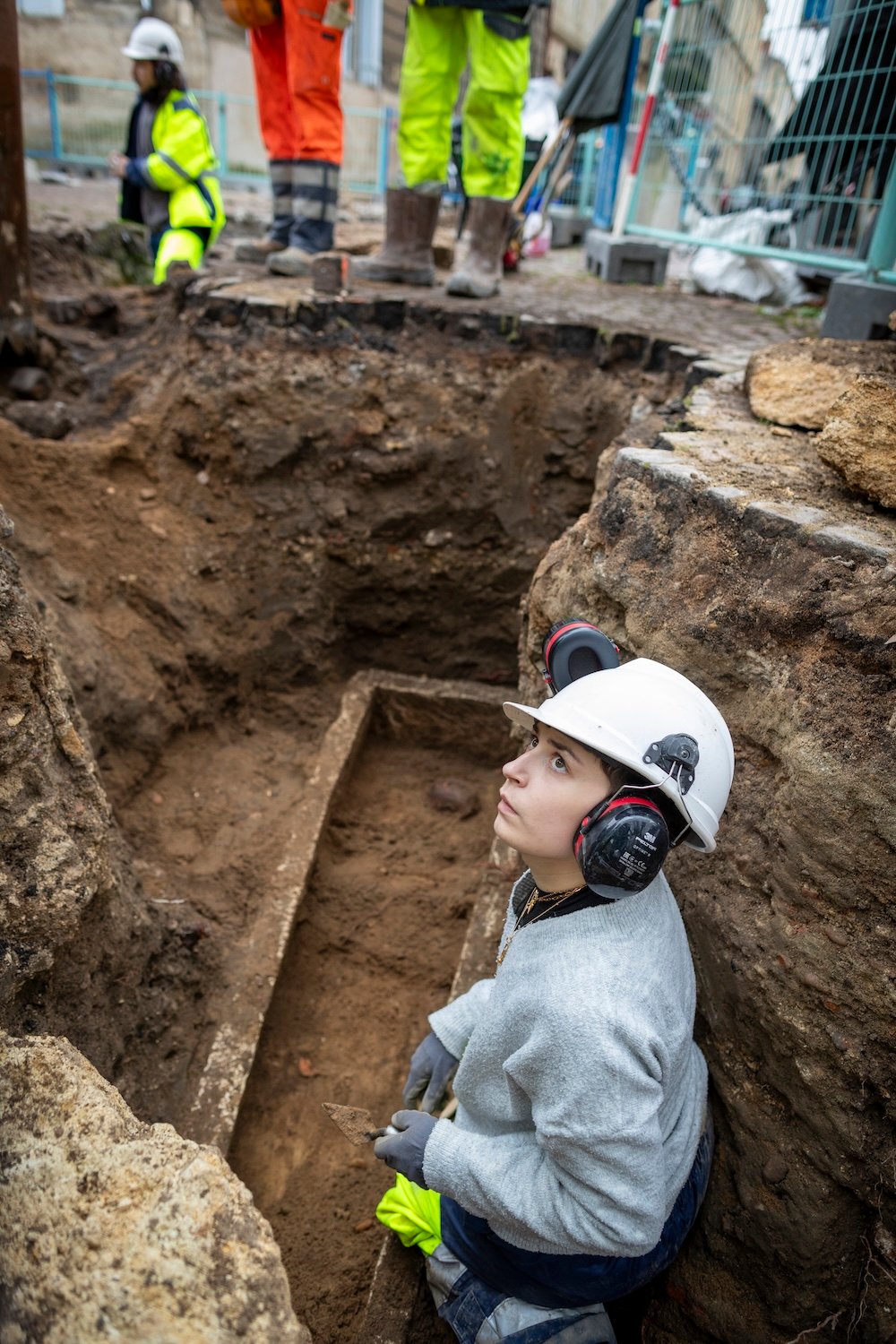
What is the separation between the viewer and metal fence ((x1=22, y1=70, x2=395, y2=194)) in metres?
13.2

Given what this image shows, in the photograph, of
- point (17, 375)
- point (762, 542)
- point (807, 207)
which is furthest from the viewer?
point (807, 207)

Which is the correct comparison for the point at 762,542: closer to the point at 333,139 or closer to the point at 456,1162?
the point at 456,1162

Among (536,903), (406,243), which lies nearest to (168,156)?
(406,243)

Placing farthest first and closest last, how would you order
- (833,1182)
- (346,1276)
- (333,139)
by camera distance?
(333,139)
(346,1276)
(833,1182)

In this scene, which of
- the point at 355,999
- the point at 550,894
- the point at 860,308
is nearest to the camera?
the point at 550,894

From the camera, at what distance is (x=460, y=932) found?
3.58 m

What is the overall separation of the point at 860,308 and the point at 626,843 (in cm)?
405

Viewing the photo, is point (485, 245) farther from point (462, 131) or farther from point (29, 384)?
point (29, 384)

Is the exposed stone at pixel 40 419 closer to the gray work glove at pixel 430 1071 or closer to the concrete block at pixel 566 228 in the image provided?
the gray work glove at pixel 430 1071

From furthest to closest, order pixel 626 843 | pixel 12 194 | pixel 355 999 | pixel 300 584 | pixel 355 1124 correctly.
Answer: pixel 300 584 < pixel 12 194 < pixel 355 999 < pixel 355 1124 < pixel 626 843

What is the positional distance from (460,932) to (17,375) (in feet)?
13.8

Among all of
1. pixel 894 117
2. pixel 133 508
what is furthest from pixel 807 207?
pixel 133 508

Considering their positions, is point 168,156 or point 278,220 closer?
point 168,156

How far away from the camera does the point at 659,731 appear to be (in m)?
1.50
